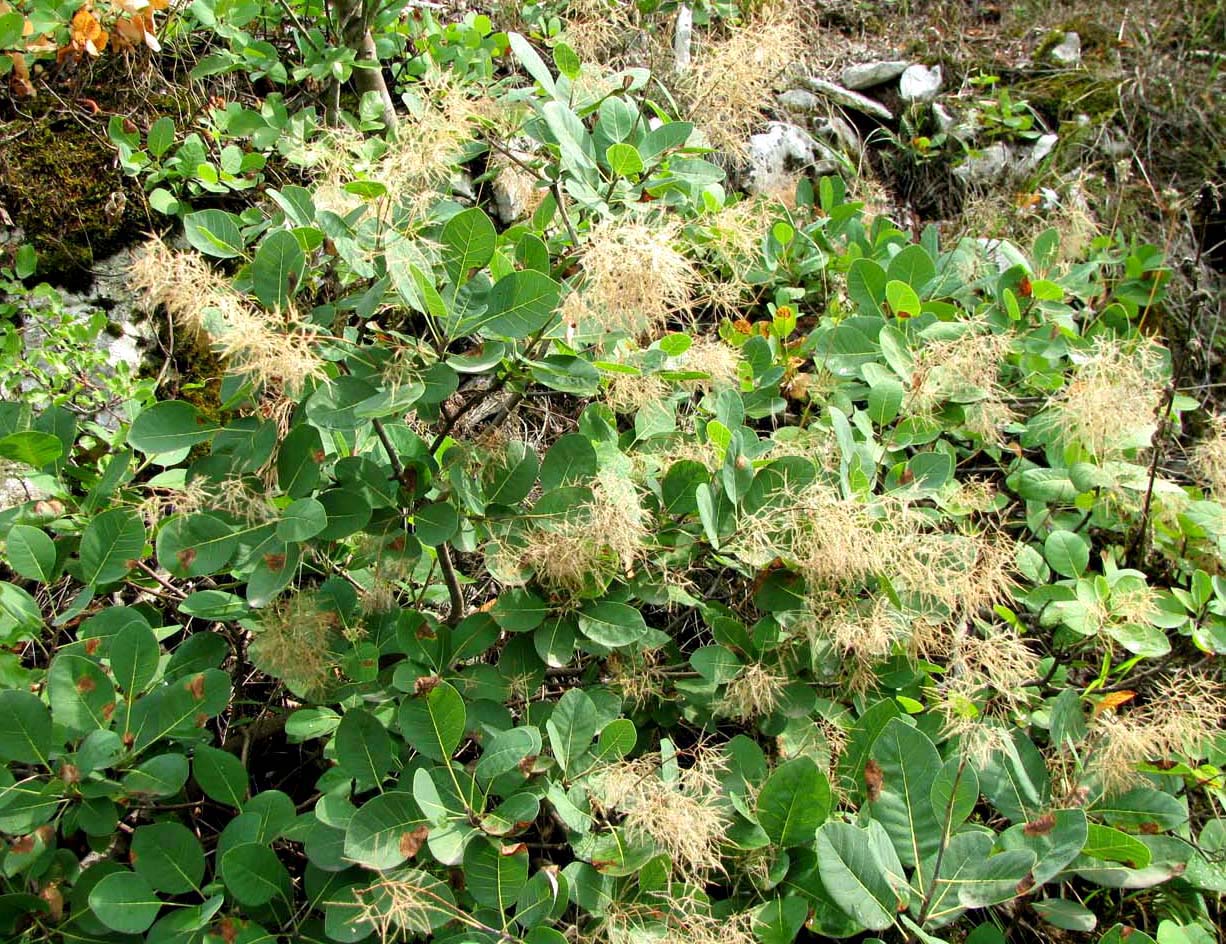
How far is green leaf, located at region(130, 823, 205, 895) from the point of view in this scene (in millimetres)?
1564

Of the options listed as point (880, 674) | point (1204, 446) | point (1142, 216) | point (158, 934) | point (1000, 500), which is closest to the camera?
point (158, 934)

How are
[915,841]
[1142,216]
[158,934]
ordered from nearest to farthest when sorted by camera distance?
1. [158,934]
2. [915,841]
3. [1142,216]

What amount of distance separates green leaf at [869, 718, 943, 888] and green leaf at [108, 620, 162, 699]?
127cm

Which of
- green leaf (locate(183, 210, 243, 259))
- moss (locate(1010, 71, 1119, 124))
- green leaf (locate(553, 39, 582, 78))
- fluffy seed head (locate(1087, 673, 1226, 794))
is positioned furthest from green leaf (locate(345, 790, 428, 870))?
moss (locate(1010, 71, 1119, 124))

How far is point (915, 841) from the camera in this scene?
164 centimetres

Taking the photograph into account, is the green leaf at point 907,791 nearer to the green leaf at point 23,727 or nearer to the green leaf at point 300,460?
the green leaf at point 300,460

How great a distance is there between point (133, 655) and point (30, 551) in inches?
12.2

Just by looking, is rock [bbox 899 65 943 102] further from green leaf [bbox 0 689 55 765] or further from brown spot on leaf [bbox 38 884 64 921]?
brown spot on leaf [bbox 38 884 64 921]

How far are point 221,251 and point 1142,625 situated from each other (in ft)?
7.00

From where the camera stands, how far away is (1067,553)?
7.66 ft

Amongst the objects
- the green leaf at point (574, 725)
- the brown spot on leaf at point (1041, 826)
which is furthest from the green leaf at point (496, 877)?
the brown spot on leaf at point (1041, 826)

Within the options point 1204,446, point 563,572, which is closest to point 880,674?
point 563,572

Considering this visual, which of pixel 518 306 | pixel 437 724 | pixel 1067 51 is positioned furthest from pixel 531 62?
pixel 1067 51

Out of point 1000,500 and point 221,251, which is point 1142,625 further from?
point 221,251
